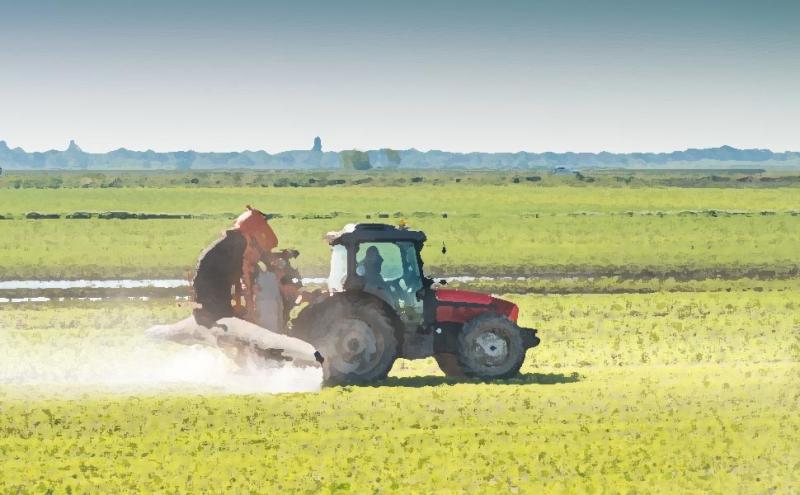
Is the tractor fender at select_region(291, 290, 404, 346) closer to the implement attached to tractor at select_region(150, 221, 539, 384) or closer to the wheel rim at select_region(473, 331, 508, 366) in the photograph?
the implement attached to tractor at select_region(150, 221, 539, 384)

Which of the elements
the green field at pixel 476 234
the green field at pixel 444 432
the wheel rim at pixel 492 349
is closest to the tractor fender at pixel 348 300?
the green field at pixel 444 432

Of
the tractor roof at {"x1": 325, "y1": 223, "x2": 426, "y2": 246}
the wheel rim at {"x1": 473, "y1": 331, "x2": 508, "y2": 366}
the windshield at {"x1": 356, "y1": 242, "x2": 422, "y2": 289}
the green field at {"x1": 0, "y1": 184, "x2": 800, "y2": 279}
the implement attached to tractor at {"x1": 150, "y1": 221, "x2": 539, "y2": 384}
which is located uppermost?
the tractor roof at {"x1": 325, "y1": 223, "x2": 426, "y2": 246}

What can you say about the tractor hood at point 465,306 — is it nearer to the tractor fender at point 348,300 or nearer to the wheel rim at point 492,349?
the wheel rim at point 492,349

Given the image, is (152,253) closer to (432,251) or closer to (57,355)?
(432,251)

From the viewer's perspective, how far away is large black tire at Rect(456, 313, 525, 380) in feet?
72.9

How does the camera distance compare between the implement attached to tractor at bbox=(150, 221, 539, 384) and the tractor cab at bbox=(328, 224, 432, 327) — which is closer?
the implement attached to tractor at bbox=(150, 221, 539, 384)

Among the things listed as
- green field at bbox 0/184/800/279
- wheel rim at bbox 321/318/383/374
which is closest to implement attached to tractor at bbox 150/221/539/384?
wheel rim at bbox 321/318/383/374

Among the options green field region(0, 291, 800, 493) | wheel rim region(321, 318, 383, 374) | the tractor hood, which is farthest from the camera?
the tractor hood

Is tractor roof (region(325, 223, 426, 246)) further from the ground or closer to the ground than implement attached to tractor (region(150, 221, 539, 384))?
further from the ground

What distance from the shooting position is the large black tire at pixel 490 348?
2222cm

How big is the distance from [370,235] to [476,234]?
4909cm

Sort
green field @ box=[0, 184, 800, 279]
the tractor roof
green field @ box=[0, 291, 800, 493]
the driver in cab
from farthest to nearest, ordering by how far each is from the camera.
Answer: green field @ box=[0, 184, 800, 279]
the tractor roof
the driver in cab
green field @ box=[0, 291, 800, 493]

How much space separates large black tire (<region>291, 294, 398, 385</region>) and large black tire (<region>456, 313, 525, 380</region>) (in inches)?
49.2

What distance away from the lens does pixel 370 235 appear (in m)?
22.0
